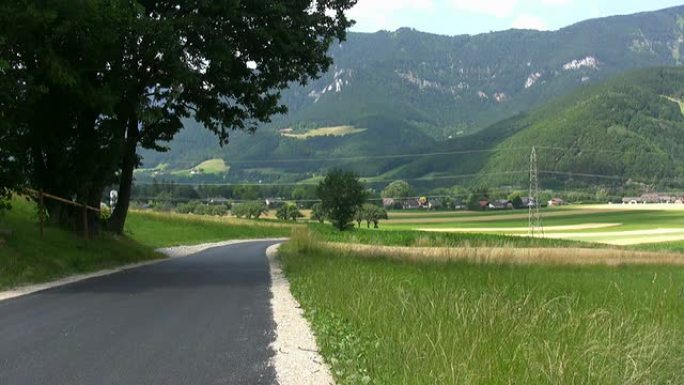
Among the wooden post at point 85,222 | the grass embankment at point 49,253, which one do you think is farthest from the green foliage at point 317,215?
the wooden post at point 85,222

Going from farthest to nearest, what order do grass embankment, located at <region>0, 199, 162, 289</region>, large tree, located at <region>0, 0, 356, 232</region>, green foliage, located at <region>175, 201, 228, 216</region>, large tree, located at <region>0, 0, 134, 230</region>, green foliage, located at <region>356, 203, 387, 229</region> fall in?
green foliage, located at <region>175, 201, 228, 216</region> → green foliage, located at <region>356, 203, 387, 229</region> → large tree, located at <region>0, 0, 356, 232</region> → large tree, located at <region>0, 0, 134, 230</region> → grass embankment, located at <region>0, 199, 162, 289</region>

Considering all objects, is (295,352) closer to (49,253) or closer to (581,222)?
(49,253)

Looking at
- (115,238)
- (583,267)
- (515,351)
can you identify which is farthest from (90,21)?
(583,267)

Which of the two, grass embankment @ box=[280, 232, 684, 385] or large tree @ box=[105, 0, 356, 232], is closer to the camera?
grass embankment @ box=[280, 232, 684, 385]

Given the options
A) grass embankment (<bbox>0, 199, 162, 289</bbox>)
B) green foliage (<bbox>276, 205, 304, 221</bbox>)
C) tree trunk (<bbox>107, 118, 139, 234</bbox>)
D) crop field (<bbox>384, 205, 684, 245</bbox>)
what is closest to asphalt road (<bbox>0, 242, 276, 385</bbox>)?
grass embankment (<bbox>0, 199, 162, 289</bbox>)

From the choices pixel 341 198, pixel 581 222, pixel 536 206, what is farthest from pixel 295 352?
pixel 581 222

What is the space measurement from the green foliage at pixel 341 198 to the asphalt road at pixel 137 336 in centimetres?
8315

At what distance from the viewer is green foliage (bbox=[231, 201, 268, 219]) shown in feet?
430

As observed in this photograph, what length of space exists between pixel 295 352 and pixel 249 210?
409 feet

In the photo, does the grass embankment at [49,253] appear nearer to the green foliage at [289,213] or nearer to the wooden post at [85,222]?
the wooden post at [85,222]

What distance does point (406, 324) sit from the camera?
27.1 feet

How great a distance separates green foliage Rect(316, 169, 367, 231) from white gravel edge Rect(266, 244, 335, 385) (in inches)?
3384

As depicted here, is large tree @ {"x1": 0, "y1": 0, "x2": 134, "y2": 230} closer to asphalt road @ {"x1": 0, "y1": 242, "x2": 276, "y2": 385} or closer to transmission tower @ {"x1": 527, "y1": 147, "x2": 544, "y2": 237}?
asphalt road @ {"x1": 0, "y1": 242, "x2": 276, "y2": 385}

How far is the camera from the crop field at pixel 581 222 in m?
80.9
